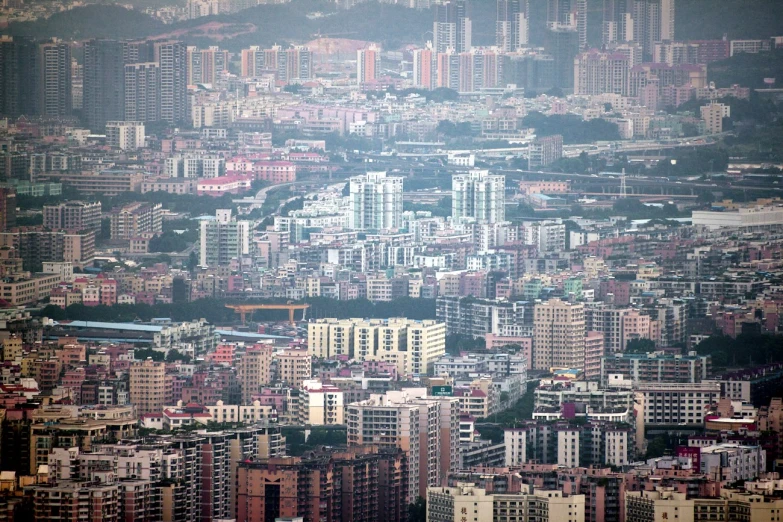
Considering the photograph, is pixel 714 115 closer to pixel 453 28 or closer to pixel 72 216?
pixel 453 28

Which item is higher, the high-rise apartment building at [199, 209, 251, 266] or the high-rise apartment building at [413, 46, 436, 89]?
the high-rise apartment building at [413, 46, 436, 89]

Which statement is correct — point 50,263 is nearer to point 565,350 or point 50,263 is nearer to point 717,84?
point 565,350

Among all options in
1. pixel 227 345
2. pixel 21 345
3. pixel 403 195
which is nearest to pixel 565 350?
pixel 227 345

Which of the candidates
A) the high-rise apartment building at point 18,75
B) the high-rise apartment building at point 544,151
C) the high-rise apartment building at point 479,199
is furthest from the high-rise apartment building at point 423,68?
the high-rise apartment building at point 479,199

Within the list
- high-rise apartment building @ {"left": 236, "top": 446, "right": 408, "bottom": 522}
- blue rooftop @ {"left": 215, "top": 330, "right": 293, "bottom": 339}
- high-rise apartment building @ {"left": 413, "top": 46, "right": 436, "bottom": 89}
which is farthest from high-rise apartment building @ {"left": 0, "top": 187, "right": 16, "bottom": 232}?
high-rise apartment building @ {"left": 413, "top": 46, "right": 436, "bottom": 89}

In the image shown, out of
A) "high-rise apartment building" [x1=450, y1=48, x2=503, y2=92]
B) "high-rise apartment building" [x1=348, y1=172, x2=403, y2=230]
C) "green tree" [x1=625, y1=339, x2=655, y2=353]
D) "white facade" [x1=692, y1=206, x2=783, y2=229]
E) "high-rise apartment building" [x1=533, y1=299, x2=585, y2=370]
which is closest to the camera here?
"high-rise apartment building" [x1=533, y1=299, x2=585, y2=370]

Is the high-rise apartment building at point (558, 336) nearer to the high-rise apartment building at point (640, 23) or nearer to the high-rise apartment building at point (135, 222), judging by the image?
the high-rise apartment building at point (135, 222)

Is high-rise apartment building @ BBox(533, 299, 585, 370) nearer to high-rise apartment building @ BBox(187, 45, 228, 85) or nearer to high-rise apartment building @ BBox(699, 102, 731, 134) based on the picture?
high-rise apartment building @ BBox(699, 102, 731, 134)

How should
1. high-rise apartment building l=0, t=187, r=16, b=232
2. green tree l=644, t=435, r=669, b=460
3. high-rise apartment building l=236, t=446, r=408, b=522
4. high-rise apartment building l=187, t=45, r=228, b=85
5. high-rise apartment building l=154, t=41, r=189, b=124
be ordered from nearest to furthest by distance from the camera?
high-rise apartment building l=236, t=446, r=408, b=522 → green tree l=644, t=435, r=669, b=460 → high-rise apartment building l=0, t=187, r=16, b=232 → high-rise apartment building l=154, t=41, r=189, b=124 → high-rise apartment building l=187, t=45, r=228, b=85
